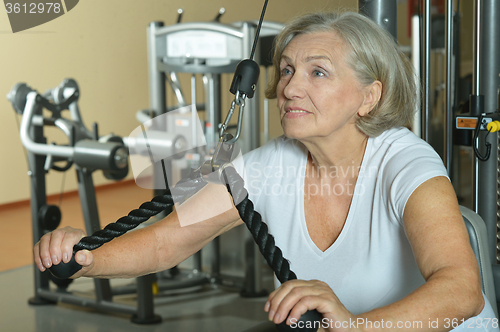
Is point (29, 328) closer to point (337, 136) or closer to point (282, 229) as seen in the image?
point (282, 229)

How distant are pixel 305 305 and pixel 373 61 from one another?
537 mm

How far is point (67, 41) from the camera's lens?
2.06m

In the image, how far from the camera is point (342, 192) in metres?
1.05

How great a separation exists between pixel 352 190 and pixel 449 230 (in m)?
0.26

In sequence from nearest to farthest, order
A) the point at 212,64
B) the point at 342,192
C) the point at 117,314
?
1. the point at 342,192
2. the point at 117,314
3. the point at 212,64

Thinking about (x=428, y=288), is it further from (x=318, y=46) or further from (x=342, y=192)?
(x=318, y=46)

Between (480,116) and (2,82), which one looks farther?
(2,82)

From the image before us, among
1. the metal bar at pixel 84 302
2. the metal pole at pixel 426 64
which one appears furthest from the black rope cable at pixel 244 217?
the metal bar at pixel 84 302

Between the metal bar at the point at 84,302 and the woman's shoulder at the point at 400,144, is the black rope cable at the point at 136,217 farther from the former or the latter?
the metal bar at the point at 84,302

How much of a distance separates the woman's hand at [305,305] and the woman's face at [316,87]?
366mm

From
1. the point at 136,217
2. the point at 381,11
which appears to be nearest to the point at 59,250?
the point at 136,217

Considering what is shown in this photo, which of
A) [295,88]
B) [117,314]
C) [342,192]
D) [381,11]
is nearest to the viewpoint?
[295,88]

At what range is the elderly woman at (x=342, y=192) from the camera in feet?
2.72

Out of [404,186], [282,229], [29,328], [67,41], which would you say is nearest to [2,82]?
[67,41]
